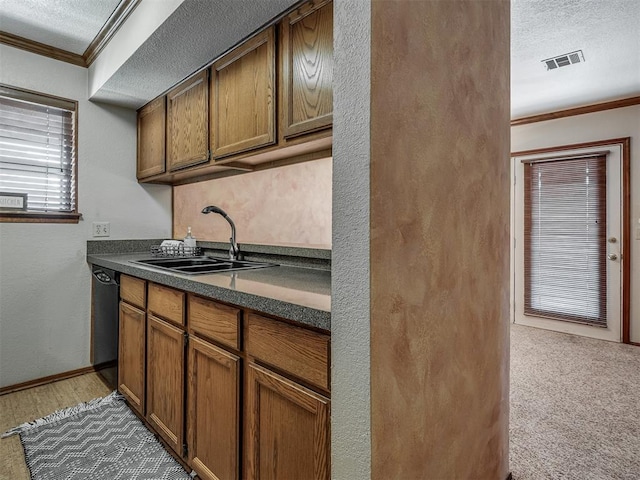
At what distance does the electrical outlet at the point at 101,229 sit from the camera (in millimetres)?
2811

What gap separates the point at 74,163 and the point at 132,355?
1533mm

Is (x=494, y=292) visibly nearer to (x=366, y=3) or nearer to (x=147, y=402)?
(x=366, y=3)

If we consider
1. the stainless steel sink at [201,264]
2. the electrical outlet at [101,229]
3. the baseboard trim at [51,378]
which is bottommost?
the baseboard trim at [51,378]

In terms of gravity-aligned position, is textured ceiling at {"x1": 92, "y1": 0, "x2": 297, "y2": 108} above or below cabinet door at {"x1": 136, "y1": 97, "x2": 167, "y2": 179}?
above

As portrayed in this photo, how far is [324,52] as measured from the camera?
1.50 meters

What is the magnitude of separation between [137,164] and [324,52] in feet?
7.00

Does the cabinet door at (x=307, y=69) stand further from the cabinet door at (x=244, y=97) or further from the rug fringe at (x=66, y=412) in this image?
the rug fringe at (x=66, y=412)

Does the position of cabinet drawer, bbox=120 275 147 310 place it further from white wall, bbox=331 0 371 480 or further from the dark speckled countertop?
white wall, bbox=331 0 371 480

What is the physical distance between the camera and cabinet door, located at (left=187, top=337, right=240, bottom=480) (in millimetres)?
1318

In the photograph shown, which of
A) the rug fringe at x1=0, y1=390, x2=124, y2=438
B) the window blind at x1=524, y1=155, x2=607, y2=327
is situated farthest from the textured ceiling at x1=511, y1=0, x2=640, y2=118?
the rug fringe at x1=0, y1=390, x2=124, y2=438

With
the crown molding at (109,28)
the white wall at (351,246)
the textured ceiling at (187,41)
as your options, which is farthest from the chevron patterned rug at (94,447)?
the crown molding at (109,28)

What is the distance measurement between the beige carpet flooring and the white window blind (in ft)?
10.8

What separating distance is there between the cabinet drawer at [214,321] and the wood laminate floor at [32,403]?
109 centimetres

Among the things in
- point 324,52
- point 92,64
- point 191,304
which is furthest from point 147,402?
point 92,64
